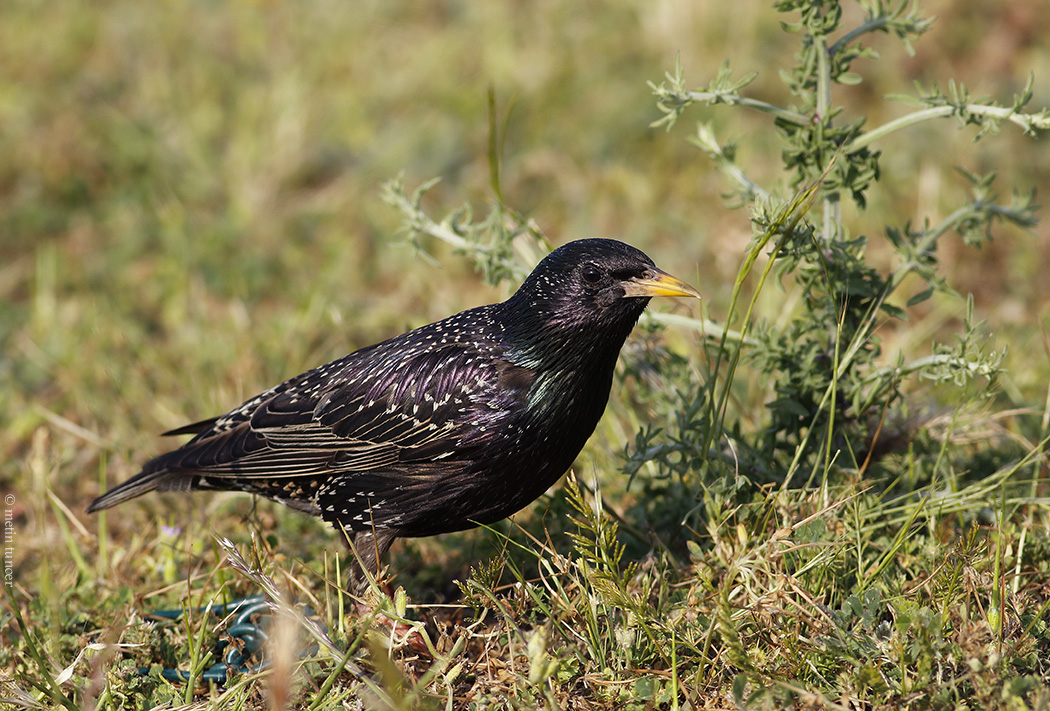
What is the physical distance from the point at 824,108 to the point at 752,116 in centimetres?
403

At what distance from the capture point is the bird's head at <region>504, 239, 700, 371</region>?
3.31m

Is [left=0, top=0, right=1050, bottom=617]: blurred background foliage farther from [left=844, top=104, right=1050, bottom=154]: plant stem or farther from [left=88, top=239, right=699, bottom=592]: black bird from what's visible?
[left=844, top=104, right=1050, bottom=154]: plant stem

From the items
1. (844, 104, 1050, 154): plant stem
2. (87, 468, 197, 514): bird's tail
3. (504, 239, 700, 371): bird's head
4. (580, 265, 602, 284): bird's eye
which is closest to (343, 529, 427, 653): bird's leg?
(87, 468, 197, 514): bird's tail

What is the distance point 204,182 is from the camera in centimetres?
708

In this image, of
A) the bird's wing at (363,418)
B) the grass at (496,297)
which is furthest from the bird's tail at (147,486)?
the grass at (496,297)

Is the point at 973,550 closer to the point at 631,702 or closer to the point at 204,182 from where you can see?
the point at 631,702

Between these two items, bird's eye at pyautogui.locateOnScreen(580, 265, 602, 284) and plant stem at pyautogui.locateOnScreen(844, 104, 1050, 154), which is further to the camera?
bird's eye at pyautogui.locateOnScreen(580, 265, 602, 284)

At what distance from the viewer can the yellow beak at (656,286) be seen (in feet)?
10.5

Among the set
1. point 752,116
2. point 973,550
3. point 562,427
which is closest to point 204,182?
point 752,116

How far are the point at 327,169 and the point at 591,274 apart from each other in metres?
4.45

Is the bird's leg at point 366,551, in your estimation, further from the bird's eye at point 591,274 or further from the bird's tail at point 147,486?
the bird's eye at point 591,274

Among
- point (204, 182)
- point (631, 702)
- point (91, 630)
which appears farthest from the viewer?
point (204, 182)

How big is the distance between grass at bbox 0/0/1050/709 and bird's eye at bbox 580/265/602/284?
0.46 metres

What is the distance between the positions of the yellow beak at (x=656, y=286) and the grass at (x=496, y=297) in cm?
19
